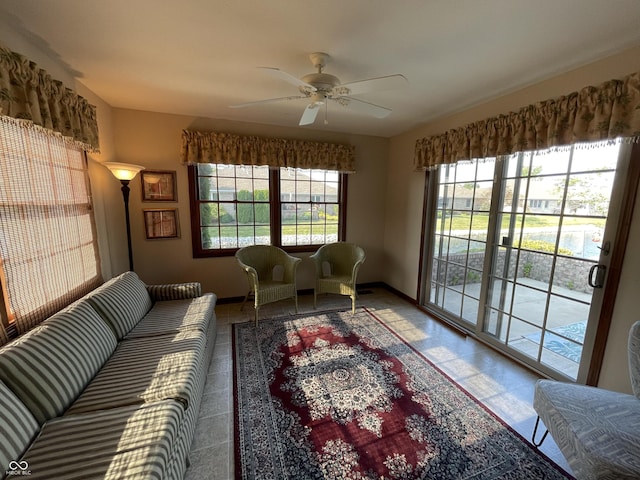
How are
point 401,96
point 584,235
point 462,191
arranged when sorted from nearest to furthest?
point 584,235 → point 401,96 → point 462,191

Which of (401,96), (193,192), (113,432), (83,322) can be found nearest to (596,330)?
(401,96)

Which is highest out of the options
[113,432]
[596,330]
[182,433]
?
[596,330]

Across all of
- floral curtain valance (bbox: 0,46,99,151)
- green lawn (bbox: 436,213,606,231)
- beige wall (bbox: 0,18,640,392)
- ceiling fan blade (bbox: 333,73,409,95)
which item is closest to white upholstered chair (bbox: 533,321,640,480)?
beige wall (bbox: 0,18,640,392)

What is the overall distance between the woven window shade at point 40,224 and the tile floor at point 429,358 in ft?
4.25

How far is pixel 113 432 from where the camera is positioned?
46.3 inches

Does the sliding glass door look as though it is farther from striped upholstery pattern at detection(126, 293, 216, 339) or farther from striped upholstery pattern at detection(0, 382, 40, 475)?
striped upholstery pattern at detection(0, 382, 40, 475)

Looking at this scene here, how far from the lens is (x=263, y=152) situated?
138 inches

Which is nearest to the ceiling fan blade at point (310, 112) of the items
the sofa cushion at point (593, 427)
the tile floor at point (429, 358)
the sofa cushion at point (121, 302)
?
the sofa cushion at point (121, 302)

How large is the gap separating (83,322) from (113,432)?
844 millimetres

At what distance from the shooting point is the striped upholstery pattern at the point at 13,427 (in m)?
1.01

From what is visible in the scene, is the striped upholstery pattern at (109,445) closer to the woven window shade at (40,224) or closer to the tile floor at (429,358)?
the tile floor at (429,358)

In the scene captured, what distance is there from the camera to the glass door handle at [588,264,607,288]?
1843 millimetres

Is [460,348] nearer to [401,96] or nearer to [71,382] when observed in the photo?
[401,96]

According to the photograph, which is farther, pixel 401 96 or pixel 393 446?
pixel 401 96
